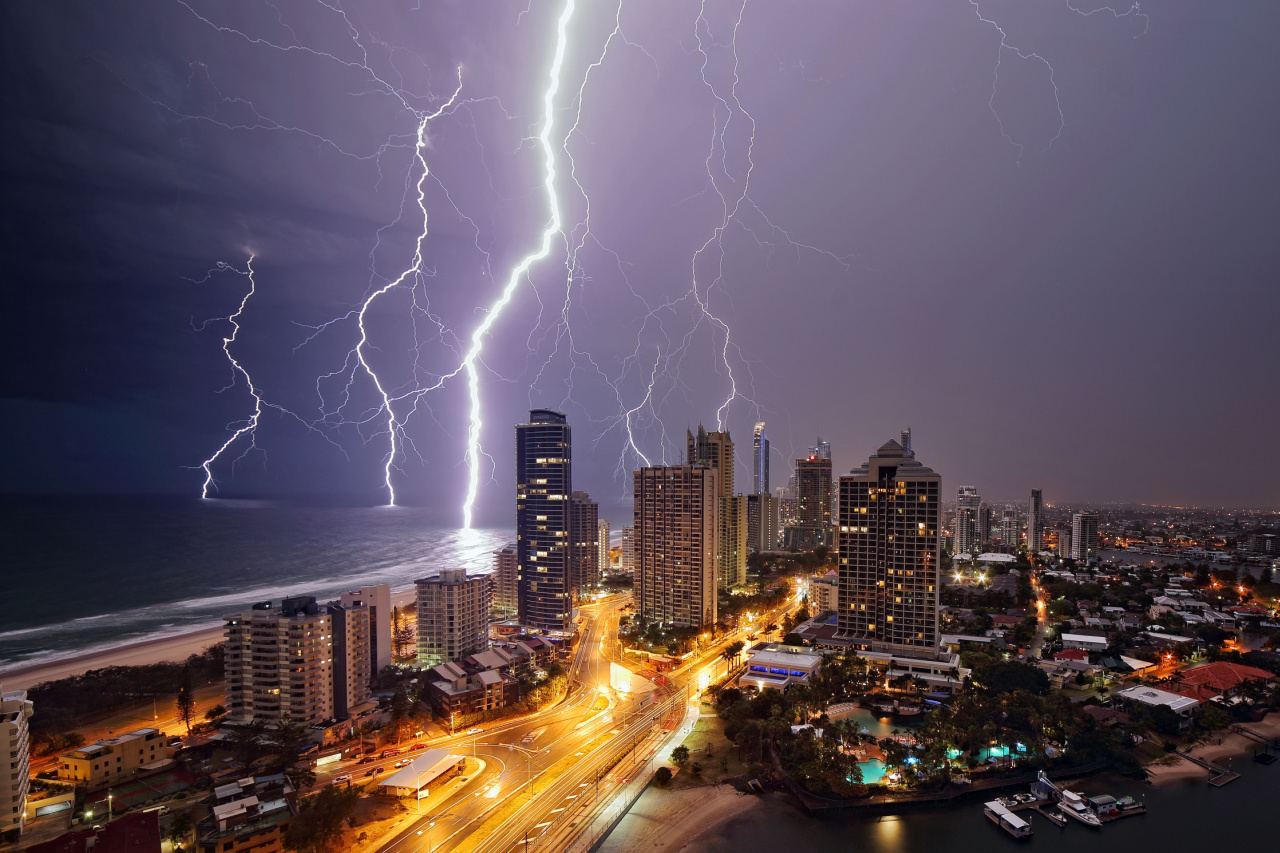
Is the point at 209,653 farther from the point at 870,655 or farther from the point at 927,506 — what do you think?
the point at 927,506

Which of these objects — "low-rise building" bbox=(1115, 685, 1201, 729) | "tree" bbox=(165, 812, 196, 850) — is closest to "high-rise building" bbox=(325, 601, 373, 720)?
"tree" bbox=(165, 812, 196, 850)

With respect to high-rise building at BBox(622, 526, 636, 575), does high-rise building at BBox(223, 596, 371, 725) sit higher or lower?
higher

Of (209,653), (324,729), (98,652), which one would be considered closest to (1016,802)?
(324,729)

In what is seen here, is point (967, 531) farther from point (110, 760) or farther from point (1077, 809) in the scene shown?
point (110, 760)

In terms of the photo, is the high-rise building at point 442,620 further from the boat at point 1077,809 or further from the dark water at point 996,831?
the boat at point 1077,809

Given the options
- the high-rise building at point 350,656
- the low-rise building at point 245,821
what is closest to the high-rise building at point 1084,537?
the high-rise building at point 350,656

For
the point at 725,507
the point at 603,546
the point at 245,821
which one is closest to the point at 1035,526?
the point at 725,507

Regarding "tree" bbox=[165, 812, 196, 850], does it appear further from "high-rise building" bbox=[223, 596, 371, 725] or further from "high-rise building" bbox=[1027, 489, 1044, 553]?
"high-rise building" bbox=[1027, 489, 1044, 553]

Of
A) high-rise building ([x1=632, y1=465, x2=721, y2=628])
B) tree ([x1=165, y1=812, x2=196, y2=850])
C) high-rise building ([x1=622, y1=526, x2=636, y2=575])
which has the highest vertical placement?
high-rise building ([x1=632, y1=465, x2=721, y2=628])
